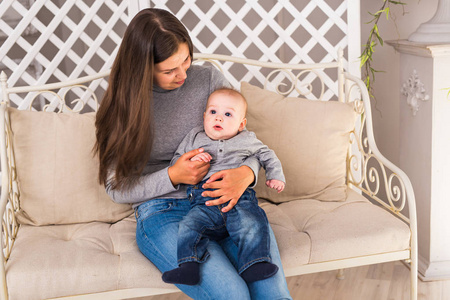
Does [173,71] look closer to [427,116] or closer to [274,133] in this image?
[274,133]

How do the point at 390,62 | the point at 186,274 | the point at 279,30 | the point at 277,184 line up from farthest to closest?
the point at 390,62 < the point at 279,30 < the point at 277,184 < the point at 186,274

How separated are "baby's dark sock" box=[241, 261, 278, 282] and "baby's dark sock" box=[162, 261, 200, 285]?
15cm

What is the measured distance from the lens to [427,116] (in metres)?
2.35

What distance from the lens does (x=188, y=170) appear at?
5.75ft

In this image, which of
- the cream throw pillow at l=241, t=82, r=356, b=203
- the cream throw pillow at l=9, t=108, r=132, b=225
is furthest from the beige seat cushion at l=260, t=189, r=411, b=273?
the cream throw pillow at l=9, t=108, r=132, b=225

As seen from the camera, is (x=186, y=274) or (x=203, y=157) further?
(x=203, y=157)

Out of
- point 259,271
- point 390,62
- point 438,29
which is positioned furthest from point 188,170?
point 390,62

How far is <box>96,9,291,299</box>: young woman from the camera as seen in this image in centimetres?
172

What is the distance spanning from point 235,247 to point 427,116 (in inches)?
45.8

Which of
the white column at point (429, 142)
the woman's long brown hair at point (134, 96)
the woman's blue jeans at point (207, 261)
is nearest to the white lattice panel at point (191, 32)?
the white column at point (429, 142)

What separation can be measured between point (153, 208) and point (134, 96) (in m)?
0.38

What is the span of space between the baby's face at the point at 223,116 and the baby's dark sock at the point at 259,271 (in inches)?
18.8

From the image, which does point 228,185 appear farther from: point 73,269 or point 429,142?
point 429,142

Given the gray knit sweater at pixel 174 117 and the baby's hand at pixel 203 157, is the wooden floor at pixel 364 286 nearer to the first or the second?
the gray knit sweater at pixel 174 117
